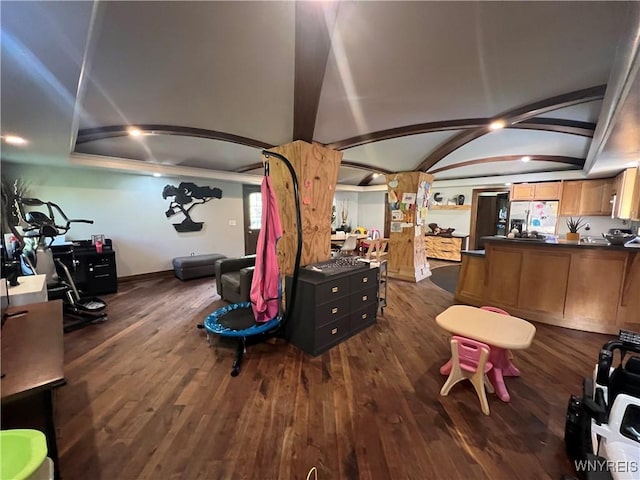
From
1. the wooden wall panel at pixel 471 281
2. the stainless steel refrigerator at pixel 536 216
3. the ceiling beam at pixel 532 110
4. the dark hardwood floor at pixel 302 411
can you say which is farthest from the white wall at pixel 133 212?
the stainless steel refrigerator at pixel 536 216

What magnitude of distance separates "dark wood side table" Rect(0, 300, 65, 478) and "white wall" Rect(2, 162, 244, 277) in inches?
158

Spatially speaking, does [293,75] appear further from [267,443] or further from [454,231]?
[454,231]

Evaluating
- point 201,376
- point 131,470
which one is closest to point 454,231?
point 201,376

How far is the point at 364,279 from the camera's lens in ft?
10.4

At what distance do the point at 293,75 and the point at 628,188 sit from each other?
544 cm

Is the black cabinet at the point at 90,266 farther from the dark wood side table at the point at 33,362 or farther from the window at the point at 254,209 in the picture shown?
the window at the point at 254,209

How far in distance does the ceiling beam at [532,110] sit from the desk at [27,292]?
4.97 m

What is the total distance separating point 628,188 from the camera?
12.9ft

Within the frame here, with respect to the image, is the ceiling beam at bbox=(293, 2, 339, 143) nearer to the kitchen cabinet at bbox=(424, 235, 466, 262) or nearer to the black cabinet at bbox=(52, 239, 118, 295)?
the black cabinet at bbox=(52, 239, 118, 295)

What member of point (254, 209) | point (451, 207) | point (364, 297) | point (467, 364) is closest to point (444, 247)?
point (451, 207)

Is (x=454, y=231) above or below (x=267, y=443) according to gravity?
above

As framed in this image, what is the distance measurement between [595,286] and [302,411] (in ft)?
12.9

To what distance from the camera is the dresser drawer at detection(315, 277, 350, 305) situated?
2.62m

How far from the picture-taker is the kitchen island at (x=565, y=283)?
3.05m
